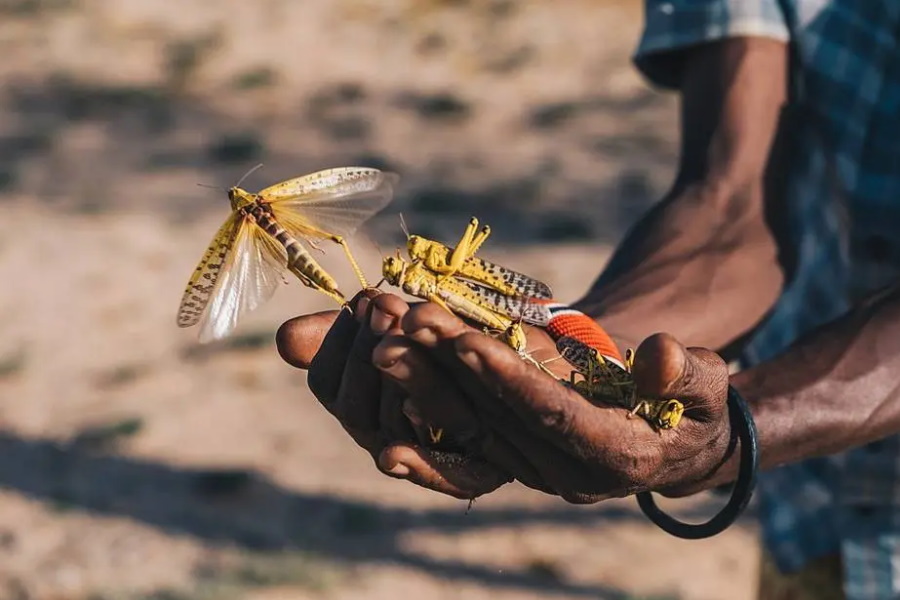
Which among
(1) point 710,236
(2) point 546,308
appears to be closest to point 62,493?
(1) point 710,236

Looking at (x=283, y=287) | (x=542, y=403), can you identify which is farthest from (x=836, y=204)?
(x=283, y=287)

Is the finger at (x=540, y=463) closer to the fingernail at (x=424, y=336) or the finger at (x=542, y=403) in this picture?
the finger at (x=542, y=403)

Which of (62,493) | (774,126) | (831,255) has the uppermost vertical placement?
(774,126)

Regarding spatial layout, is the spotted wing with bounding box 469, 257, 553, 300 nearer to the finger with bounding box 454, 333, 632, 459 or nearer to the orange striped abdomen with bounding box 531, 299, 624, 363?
the orange striped abdomen with bounding box 531, 299, 624, 363

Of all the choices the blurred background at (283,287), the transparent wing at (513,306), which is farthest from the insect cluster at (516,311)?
the blurred background at (283,287)

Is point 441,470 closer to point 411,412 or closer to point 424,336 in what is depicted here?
point 411,412

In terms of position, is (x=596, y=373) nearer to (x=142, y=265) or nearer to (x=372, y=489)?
(x=372, y=489)
